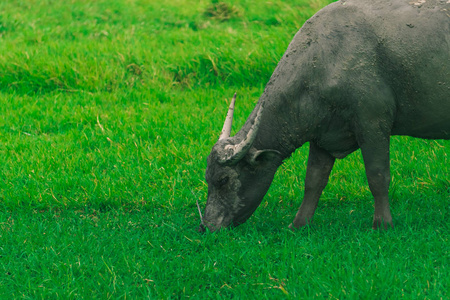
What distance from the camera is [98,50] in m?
9.56

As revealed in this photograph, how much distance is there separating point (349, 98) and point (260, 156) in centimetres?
81

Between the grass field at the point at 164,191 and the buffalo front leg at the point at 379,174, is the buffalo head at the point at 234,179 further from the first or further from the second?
the buffalo front leg at the point at 379,174

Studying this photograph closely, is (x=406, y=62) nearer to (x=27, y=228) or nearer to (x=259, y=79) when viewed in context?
(x=27, y=228)

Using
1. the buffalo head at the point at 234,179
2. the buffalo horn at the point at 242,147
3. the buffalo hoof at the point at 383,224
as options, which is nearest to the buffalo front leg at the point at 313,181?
the buffalo head at the point at 234,179

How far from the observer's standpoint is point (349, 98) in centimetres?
443

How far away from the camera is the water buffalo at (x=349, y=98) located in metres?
4.43

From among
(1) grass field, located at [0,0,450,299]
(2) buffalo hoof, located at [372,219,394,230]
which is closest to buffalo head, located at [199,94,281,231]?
(1) grass field, located at [0,0,450,299]

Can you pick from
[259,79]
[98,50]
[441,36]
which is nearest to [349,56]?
[441,36]

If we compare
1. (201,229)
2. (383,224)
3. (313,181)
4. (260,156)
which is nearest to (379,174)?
(383,224)

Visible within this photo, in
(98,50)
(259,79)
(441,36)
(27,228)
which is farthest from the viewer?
(98,50)

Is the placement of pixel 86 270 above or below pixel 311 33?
below

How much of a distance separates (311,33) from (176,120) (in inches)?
121

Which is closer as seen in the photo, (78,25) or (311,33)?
(311,33)

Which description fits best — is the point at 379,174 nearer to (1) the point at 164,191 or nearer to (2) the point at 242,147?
(2) the point at 242,147
